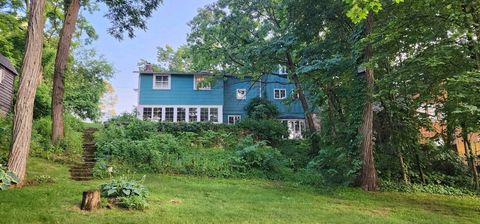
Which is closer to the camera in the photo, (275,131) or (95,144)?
(95,144)

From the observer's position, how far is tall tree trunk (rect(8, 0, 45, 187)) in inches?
336

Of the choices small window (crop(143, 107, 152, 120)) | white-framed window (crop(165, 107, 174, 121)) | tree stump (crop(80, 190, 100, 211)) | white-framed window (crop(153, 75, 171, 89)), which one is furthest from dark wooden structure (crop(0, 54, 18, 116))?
tree stump (crop(80, 190, 100, 211))

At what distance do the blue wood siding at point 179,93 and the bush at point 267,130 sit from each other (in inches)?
251

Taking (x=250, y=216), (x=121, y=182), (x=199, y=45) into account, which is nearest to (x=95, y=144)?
(x=121, y=182)

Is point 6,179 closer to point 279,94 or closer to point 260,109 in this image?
point 260,109

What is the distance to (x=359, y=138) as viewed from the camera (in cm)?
1145

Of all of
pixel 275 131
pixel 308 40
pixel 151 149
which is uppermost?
pixel 308 40

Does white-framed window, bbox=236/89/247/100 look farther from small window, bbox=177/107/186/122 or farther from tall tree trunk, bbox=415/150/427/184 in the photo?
tall tree trunk, bbox=415/150/427/184

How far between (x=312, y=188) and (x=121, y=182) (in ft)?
20.7

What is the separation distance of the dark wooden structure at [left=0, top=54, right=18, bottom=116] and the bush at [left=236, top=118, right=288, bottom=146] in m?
12.4

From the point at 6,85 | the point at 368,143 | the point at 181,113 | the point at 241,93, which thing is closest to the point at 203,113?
the point at 181,113

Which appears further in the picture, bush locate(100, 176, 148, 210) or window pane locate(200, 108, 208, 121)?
window pane locate(200, 108, 208, 121)

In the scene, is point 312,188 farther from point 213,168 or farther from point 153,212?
point 153,212

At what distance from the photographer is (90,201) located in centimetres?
666
